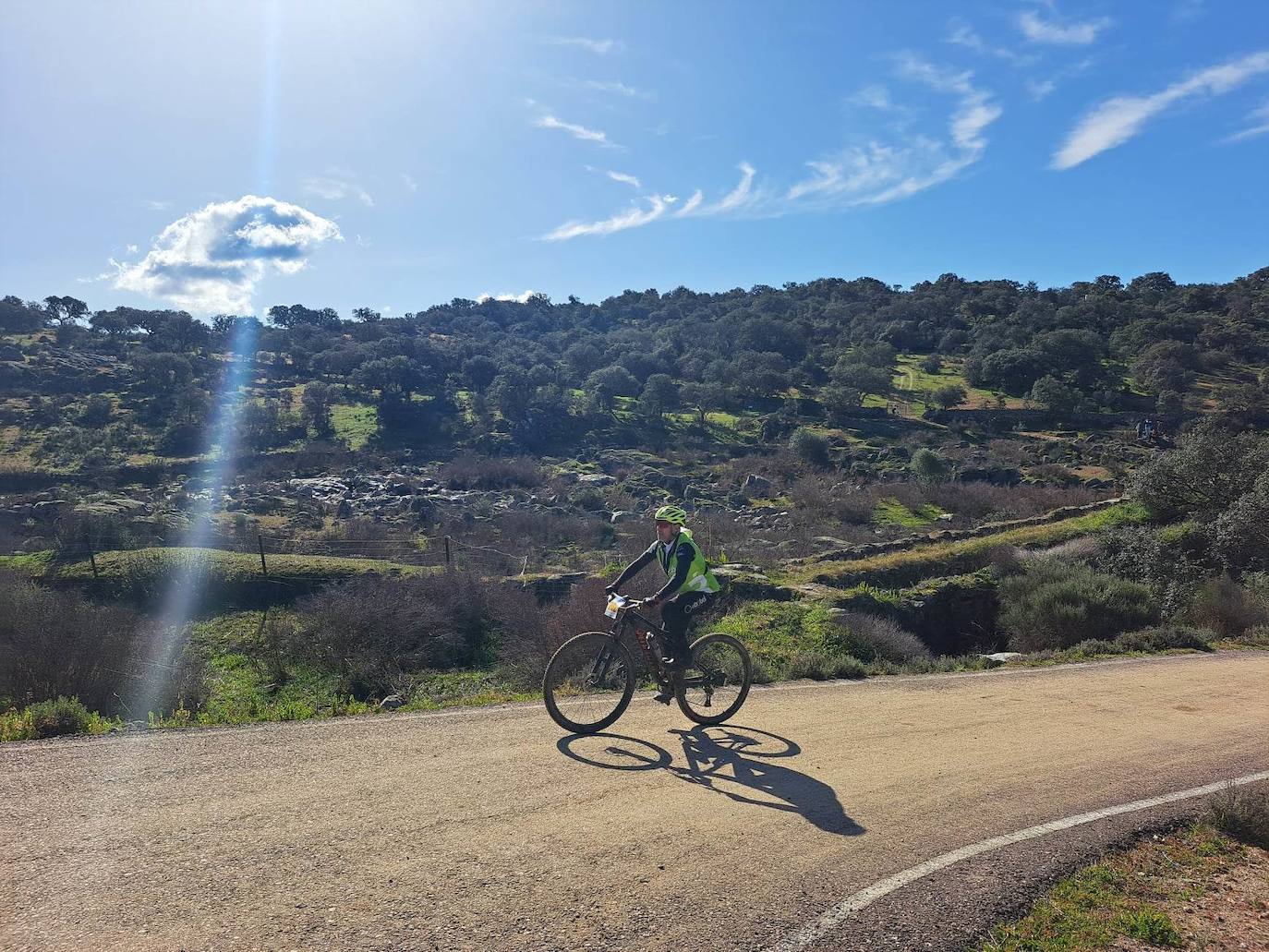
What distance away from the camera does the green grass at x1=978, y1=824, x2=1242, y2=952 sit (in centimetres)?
394

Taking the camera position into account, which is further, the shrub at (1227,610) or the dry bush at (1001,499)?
the dry bush at (1001,499)

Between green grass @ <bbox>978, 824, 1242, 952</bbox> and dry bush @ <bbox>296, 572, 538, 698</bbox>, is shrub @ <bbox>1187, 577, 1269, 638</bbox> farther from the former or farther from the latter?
dry bush @ <bbox>296, 572, 538, 698</bbox>

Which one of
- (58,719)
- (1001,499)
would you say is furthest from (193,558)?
(1001,499)

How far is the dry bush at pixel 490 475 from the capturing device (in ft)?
154

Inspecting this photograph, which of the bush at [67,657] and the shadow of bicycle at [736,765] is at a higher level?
the shadow of bicycle at [736,765]

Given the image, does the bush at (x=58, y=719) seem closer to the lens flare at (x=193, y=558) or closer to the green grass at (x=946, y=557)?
the lens flare at (x=193, y=558)

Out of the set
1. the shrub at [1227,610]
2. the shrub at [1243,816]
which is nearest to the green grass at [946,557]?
the shrub at [1227,610]

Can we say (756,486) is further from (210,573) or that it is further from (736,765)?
(736,765)

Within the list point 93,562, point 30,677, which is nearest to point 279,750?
point 30,677

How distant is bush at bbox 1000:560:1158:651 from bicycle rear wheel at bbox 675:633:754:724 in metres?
10.0

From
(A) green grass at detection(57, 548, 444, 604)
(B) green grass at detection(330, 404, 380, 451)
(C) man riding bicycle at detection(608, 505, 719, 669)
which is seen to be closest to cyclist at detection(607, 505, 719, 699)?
(C) man riding bicycle at detection(608, 505, 719, 669)

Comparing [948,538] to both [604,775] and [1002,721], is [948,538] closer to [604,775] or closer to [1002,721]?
[1002,721]

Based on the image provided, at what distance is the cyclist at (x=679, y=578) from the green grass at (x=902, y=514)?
2874 centimetres

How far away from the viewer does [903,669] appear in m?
10.6
